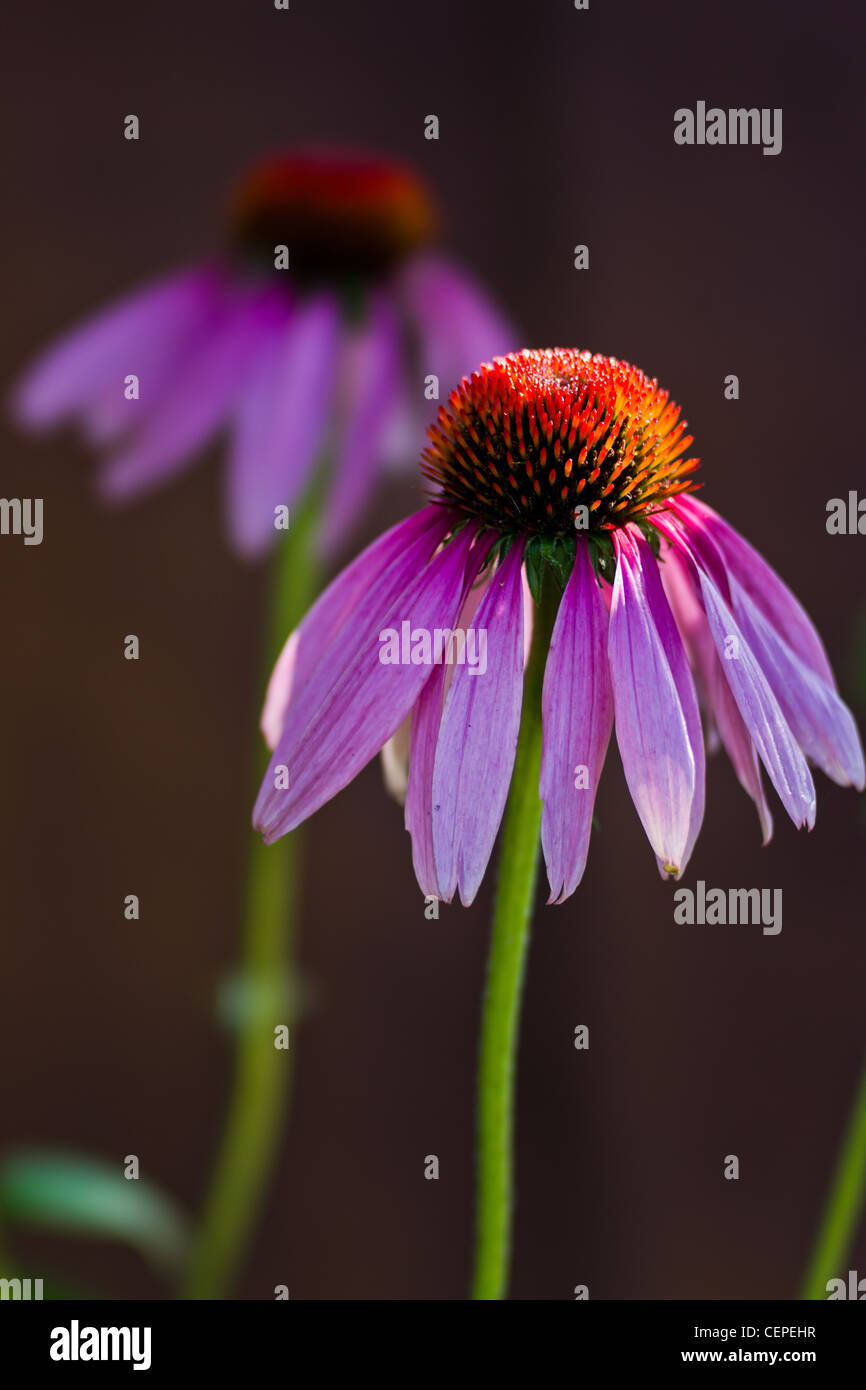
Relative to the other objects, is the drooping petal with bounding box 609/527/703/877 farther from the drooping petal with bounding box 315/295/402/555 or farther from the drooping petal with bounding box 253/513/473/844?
the drooping petal with bounding box 315/295/402/555

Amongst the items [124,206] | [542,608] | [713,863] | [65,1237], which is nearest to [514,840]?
[542,608]

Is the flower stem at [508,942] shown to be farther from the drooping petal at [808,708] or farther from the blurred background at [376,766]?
the blurred background at [376,766]

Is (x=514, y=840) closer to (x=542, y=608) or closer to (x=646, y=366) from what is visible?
(x=542, y=608)

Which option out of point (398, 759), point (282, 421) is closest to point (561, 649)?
point (398, 759)

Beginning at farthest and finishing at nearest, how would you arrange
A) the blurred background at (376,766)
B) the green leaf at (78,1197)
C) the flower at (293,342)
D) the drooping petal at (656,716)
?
the blurred background at (376,766) < the flower at (293,342) < the green leaf at (78,1197) < the drooping petal at (656,716)

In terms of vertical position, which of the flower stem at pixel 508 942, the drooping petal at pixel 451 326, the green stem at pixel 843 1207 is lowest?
the green stem at pixel 843 1207

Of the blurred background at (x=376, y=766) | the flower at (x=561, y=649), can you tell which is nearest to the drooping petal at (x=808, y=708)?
the flower at (x=561, y=649)
